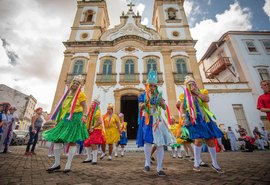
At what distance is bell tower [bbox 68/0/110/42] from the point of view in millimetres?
16250

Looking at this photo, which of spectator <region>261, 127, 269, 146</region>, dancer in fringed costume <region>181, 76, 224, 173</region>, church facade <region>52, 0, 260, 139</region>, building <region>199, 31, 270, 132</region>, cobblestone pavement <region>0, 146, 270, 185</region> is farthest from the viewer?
church facade <region>52, 0, 260, 139</region>

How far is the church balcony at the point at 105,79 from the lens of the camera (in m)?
13.0

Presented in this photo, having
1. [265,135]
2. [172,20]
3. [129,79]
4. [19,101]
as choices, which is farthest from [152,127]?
[19,101]

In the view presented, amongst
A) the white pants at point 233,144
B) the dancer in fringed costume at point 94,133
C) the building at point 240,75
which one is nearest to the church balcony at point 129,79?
the building at point 240,75

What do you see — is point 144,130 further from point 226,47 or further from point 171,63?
point 226,47

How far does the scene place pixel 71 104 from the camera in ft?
10.5

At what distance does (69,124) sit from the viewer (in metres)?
3.12

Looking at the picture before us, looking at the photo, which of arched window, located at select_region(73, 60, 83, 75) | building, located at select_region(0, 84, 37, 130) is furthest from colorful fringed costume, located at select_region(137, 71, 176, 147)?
building, located at select_region(0, 84, 37, 130)

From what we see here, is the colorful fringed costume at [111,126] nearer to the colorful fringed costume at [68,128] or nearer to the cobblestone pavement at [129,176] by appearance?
the cobblestone pavement at [129,176]

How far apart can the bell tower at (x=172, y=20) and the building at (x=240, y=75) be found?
16.1 feet

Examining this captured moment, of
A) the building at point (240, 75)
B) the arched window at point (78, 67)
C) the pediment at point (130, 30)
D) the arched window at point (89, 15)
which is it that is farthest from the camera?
the arched window at point (89, 15)

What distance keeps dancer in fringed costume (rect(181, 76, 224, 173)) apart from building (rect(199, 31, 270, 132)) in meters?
10.5

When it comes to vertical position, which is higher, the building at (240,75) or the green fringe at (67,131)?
the building at (240,75)

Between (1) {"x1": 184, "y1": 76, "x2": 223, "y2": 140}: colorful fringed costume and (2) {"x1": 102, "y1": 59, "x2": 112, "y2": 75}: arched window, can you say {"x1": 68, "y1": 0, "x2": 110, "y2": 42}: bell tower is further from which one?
(1) {"x1": 184, "y1": 76, "x2": 223, "y2": 140}: colorful fringed costume
